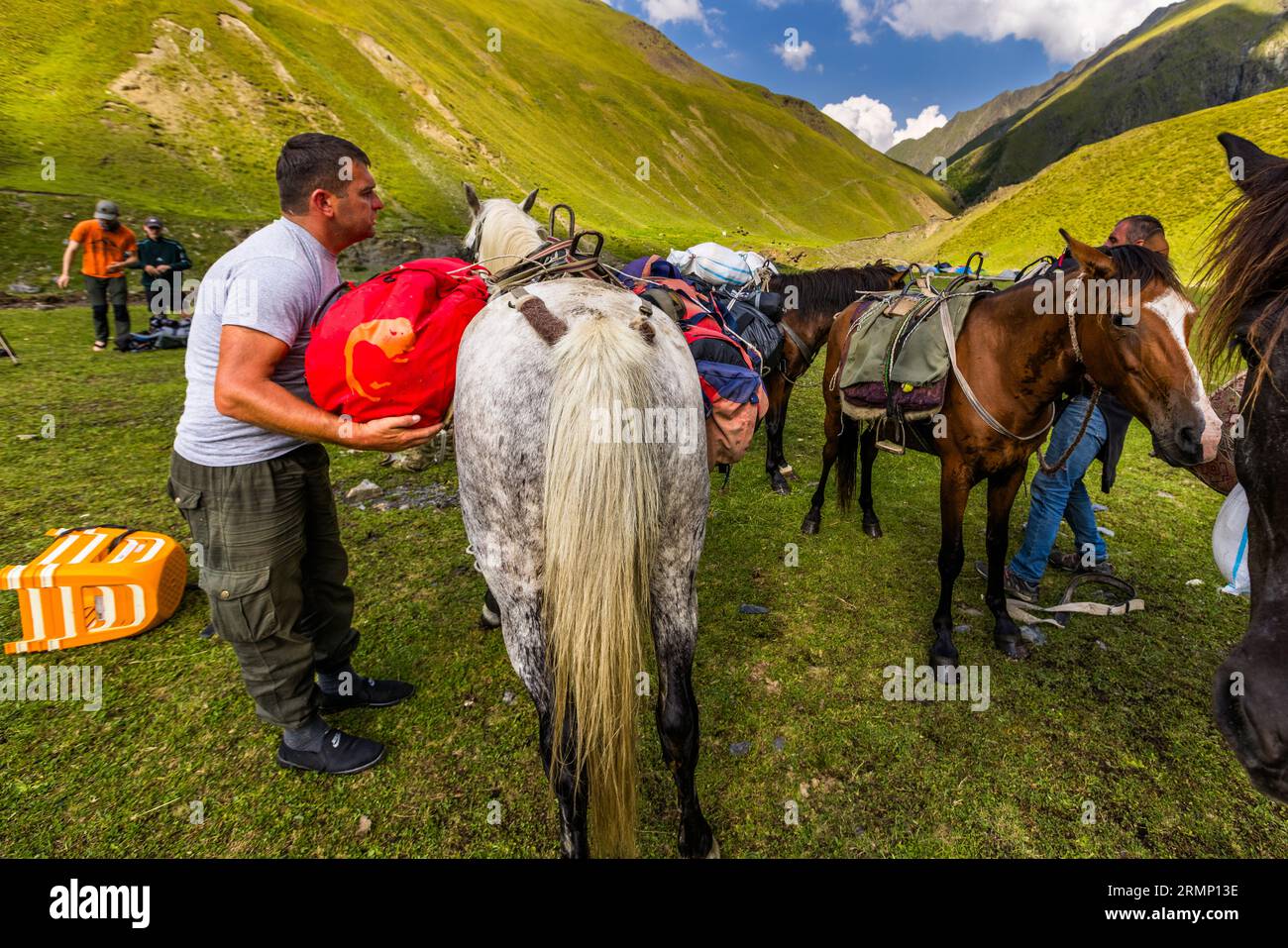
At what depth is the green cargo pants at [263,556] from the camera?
2377 mm

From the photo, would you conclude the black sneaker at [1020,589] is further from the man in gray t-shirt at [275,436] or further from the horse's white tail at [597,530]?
the man in gray t-shirt at [275,436]

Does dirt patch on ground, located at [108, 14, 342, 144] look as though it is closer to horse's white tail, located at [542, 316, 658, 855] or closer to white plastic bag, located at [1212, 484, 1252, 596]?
horse's white tail, located at [542, 316, 658, 855]

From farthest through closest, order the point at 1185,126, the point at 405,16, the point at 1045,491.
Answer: the point at 405,16
the point at 1185,126
the point at 1045,491

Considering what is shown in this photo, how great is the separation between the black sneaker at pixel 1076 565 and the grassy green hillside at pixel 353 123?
8601 millimetres

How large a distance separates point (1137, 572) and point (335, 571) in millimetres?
6452

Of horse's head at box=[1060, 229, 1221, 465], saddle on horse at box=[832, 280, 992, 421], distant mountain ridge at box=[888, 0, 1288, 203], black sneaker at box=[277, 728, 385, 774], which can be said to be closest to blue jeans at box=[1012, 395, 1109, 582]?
saddle on horse at box=[832, 280, 992, 421]

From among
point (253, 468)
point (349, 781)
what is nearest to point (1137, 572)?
point (349, 781)

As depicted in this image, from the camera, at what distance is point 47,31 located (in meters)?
26.1

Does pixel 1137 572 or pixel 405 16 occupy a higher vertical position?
pixel 405 16

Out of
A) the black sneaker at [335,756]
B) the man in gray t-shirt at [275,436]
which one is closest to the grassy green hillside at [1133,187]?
the man in gray t-shirt at [275,436]

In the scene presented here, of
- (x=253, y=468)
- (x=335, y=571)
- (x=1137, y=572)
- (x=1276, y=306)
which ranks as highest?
(x=1276, y=306)

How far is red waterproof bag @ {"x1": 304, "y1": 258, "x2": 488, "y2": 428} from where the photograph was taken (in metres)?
1.97

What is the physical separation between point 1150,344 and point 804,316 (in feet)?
15.7
